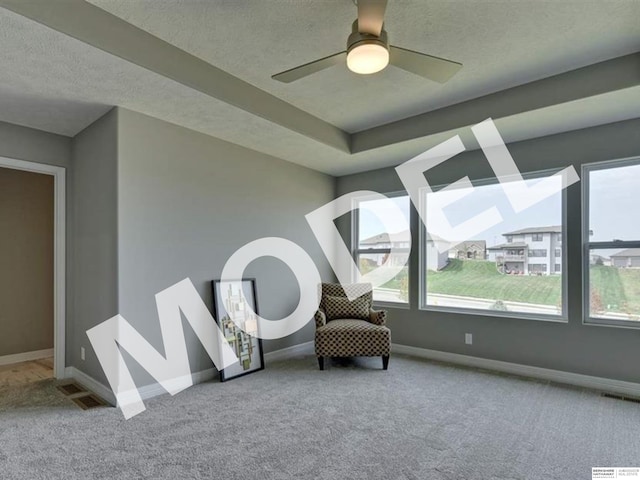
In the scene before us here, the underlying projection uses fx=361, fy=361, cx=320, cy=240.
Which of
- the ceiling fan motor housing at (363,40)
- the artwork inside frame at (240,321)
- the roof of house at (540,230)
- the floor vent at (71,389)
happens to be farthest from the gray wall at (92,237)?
the roof of house at (540,230)

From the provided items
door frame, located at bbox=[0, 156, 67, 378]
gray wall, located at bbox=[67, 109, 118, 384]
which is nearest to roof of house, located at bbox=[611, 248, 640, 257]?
gray wall, located at bbox=[67, 109, 118, 384]

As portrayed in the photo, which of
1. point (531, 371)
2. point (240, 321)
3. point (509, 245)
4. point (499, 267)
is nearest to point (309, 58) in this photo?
point (240, 321)

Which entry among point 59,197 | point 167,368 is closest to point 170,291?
point 167,368

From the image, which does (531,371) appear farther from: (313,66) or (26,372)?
(26,372)

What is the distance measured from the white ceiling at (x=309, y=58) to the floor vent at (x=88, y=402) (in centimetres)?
256

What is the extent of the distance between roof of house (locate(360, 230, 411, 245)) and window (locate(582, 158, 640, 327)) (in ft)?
6.53

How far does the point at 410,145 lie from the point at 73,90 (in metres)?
3.25

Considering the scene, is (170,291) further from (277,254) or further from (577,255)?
(577,255)

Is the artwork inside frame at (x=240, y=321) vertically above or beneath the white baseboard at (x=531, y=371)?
above

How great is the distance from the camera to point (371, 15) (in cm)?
185

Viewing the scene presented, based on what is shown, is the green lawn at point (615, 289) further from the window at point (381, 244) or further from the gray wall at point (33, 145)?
the gray wall at point (33, 145)

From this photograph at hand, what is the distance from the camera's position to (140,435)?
101 inches

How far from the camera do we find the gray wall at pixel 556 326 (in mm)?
3457

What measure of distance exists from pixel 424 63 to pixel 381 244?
10.8ft
